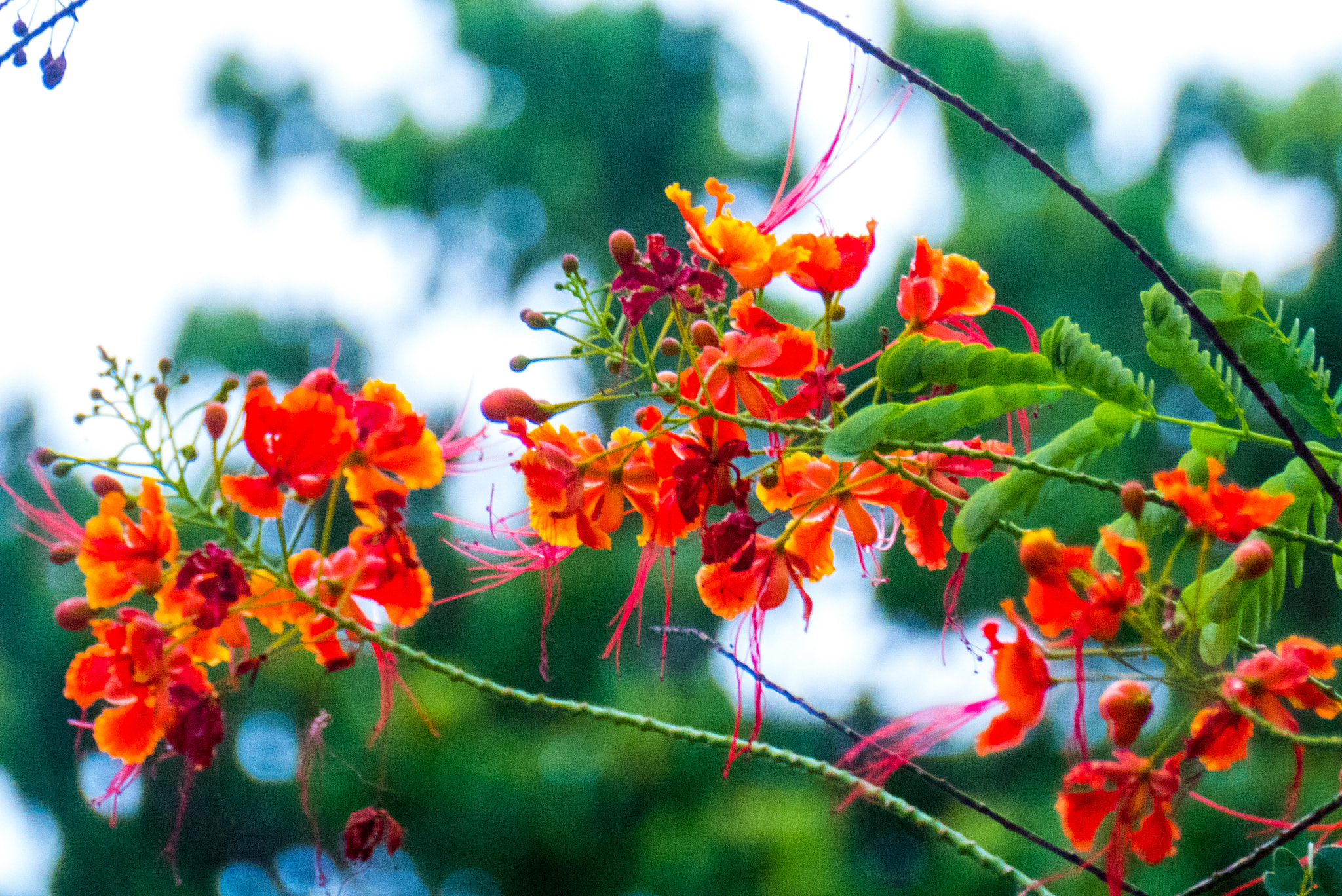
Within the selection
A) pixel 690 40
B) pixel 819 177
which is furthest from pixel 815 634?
pixel 690 40

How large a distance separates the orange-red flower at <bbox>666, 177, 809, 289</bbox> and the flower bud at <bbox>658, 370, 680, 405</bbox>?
0.07 metres

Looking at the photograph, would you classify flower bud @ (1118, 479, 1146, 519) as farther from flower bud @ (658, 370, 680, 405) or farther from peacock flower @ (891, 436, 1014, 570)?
flower bud @ (658, 370, 680, 405)

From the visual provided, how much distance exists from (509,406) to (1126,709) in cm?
37

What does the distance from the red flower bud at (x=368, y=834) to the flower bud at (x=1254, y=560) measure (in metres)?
0.46

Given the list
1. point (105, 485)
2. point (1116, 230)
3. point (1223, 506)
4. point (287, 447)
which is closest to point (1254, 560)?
point (1223, 506)

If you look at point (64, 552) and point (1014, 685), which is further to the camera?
point (64, 552)

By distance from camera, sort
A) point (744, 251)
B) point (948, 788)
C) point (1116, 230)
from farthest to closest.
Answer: point (744, 251) < point (948, 788) < point (1116, 230)

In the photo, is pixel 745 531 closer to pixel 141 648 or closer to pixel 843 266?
pixel 843 266

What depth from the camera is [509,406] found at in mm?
630

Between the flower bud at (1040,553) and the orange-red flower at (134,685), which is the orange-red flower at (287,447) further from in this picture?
the flower bud at (1040,553)

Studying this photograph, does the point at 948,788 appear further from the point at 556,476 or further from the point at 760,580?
the point at 556,476

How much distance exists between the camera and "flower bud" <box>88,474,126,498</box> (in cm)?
59

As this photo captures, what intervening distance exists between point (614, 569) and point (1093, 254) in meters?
2.33

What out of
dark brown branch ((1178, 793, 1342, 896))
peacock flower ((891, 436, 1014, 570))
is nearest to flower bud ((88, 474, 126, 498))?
peacock flower ((891, 436, 1014, 570))
